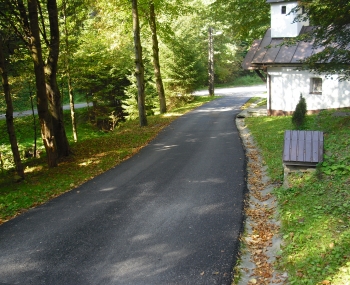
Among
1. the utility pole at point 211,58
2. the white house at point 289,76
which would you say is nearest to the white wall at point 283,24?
the white house at point 289,76

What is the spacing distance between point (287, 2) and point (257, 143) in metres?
10.3

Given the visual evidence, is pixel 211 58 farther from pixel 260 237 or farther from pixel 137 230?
pixel 260 237

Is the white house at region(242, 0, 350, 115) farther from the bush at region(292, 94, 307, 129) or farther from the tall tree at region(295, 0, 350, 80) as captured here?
the tall tree at region(295, 0, 350, 80)

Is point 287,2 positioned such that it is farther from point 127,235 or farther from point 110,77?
point 127,235

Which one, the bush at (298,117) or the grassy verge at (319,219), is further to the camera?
the bush at (298,117)

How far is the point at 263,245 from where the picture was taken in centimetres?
616

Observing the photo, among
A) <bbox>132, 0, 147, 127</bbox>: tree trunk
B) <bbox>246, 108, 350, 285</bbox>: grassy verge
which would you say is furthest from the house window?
<bbox>132, 0, 147, 127</bbox>: tree trunk

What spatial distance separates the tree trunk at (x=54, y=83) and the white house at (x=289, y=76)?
35.0ft

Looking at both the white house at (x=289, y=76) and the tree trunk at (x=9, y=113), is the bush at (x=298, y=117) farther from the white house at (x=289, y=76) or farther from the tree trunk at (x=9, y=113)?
the tree trunk at (x=9, y=113)

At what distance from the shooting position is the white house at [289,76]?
17969 mm

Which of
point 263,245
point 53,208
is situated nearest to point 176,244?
point 263,245

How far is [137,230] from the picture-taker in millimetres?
6863

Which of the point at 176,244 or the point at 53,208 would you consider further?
the point at 53,208

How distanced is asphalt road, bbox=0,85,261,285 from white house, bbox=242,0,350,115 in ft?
29.7
